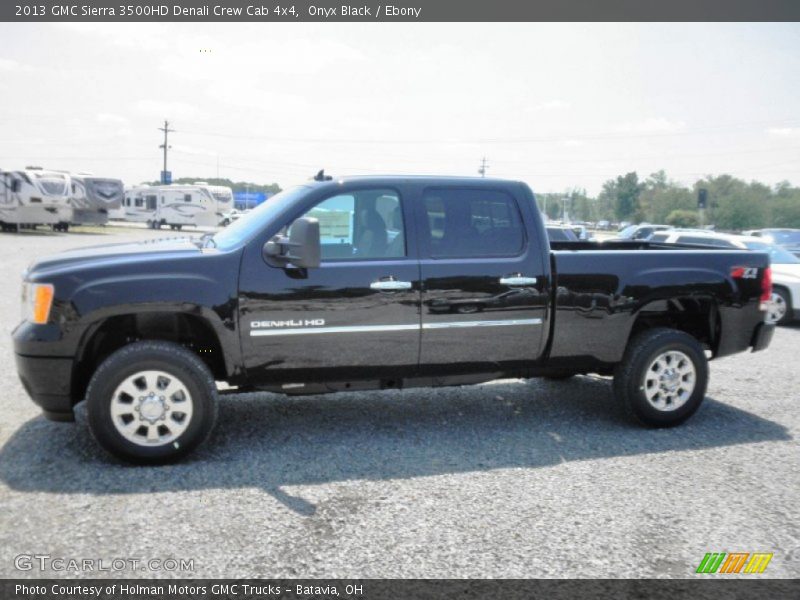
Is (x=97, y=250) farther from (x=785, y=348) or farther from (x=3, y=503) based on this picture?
→ (x=785, y=348)

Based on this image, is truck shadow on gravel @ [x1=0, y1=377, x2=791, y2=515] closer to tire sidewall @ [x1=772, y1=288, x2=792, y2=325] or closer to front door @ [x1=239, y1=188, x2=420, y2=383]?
front door @ [x1=239, y1=188, x2=420, y2=383]

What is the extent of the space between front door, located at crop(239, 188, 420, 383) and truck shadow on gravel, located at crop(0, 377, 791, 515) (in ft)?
1.85

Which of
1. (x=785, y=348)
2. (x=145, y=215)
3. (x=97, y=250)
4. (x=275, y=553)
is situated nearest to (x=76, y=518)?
(x=275, y=553)

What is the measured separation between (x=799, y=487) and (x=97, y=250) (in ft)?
16.4

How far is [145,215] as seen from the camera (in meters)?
48.2

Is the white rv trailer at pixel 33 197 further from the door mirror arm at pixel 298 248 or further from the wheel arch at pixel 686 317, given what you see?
the wheel arch at pixel 686 317

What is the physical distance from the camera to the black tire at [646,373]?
17.7 feet

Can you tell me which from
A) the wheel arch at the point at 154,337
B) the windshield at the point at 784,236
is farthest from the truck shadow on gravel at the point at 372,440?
the windshield at the point at 784,236

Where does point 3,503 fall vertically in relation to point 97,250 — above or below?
below

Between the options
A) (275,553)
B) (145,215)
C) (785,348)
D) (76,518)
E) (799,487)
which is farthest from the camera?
(145,215)

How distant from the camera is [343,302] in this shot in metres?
4.71

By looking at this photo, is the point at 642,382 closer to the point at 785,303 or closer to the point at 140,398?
the point at 140,398

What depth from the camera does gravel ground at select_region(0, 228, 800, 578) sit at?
10.8 feet

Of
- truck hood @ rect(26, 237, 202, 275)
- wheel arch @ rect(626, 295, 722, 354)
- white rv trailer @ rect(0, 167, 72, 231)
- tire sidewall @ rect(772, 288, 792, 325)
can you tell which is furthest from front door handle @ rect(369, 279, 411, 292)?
white rv trailer @ rect(0, 167, 72, 231)
